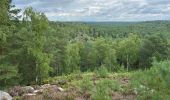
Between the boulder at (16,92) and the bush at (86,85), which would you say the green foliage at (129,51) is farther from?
the bush at (86,85)

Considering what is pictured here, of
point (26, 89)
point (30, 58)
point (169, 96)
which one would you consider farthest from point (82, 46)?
point (169, 96)

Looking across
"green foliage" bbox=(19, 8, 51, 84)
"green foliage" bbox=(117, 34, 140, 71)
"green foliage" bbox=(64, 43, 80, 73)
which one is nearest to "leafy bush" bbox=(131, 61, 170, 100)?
"green foliage" bbox=(19, 8, 51, 84)

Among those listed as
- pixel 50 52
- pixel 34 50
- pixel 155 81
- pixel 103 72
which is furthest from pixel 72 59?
pixel 155 81

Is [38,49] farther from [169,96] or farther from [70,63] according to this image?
[70,63]

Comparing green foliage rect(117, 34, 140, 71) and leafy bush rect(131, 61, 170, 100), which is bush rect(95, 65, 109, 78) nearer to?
leafy bush rect(131, 61, 170, 100)

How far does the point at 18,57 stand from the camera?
46.2 m

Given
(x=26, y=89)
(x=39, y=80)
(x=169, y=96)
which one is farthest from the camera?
(x=39, y=80)

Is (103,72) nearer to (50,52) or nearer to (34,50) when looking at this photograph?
(34,50)

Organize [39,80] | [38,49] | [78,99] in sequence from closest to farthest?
[78,99], [38,49], [39,80]

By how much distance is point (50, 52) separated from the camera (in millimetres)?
61906

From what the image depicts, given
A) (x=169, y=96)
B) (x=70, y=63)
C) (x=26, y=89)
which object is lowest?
(x=70, y=63)

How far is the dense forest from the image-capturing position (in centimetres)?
4016

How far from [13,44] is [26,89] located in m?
15.9

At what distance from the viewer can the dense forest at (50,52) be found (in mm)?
40163
